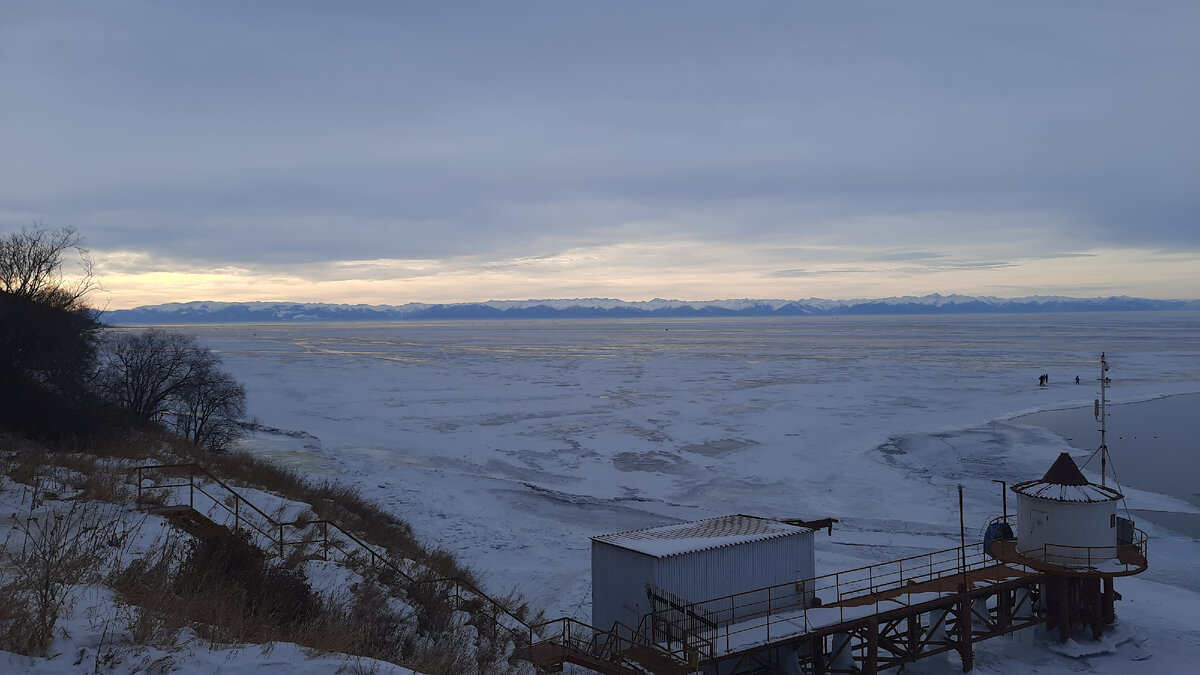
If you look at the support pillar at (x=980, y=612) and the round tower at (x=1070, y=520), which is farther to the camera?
the round tower at (x=1070, y=520)

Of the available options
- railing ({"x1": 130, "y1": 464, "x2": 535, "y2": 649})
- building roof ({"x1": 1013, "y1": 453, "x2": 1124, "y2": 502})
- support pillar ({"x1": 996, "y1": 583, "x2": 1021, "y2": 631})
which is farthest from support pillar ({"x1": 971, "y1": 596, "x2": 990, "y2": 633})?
railing ({"x1": 130, "y1": 464, "x2": 535, "y2": 649})

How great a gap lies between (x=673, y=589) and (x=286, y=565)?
6.71 m

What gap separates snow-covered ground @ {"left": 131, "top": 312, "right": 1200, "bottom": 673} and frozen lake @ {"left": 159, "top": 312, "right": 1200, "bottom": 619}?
0.12m

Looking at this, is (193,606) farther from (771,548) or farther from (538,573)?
(538,573)

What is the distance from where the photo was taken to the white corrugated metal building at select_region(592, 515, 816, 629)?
572 inches

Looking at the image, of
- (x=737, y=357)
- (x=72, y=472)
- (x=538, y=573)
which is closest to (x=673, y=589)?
(x=538, y=573)

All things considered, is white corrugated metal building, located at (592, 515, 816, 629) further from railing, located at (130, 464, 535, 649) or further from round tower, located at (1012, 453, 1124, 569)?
round tower, located at (1012, 453, 1124, 569)

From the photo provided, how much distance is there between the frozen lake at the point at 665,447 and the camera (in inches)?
901

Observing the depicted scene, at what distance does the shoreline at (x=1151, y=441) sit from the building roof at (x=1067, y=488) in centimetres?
610

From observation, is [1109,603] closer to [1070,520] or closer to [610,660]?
[1070,520]

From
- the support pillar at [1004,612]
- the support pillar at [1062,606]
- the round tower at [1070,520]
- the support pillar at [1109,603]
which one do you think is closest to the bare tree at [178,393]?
the support pillar at [1004,612]

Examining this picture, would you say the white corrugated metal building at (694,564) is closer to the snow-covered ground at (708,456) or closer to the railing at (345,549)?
the railing at (345,549)

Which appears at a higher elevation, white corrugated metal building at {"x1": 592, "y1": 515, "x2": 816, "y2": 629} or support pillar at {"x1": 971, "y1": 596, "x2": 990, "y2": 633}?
white corrugated metal building at {"x1": 592, "y1": 515, "x2": 816, "y2": 629}

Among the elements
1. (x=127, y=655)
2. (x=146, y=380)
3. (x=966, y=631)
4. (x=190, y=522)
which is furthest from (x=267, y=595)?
(x=146, y=380)
